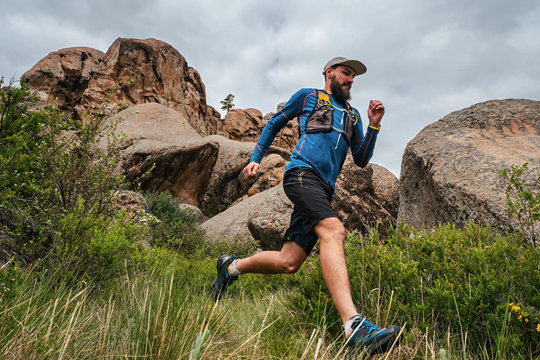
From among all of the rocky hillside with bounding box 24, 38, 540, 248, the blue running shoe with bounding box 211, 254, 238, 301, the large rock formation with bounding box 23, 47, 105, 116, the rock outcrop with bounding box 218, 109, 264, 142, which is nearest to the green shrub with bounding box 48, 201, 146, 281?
the blue running shoe with bounding box 211, 254, 238, 301

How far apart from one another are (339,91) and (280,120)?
661mm

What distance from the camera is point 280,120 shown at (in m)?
3.82

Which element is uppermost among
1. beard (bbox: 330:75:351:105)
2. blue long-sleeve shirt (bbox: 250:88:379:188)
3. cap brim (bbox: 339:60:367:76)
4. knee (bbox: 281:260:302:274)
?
cap brim (bbox: 339:60:367:76)

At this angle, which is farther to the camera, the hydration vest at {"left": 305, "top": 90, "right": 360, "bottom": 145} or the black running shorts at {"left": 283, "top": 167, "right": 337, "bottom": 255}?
the hydration vest at {"left": 305, "top": 90, "right": 360, "bottom": 145}

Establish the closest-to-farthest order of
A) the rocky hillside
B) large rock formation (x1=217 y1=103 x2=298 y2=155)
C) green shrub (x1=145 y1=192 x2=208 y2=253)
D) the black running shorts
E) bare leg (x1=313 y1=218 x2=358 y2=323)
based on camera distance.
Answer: bare leg (x1=313 y1=218 x2=358 y2=323), the black running shorts, the rocky hillside, green shrub (x1=145 y1=192 x2=208 y2=253), large rock formation (x1=217 y1=103 x2=298 y2=155)

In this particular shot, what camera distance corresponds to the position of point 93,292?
3.14 metres

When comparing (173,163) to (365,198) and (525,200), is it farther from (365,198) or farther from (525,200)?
(525,200)

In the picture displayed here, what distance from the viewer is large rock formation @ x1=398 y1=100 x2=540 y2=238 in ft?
15.9

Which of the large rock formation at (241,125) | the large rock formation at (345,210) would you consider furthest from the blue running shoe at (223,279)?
the large rock formation at (241,125)

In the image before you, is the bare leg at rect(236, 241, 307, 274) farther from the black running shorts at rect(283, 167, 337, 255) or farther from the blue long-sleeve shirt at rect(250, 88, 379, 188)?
the blue long-sleeve shirt at rect(250, 88, 379, 188)

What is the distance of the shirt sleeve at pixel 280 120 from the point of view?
3650mm

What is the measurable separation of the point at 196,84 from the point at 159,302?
115 feet

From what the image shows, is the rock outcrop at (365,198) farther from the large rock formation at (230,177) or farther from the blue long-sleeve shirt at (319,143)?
the large rock formation at (230,177)

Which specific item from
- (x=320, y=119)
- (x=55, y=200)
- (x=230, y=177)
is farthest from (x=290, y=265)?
(x=230, y=177)
